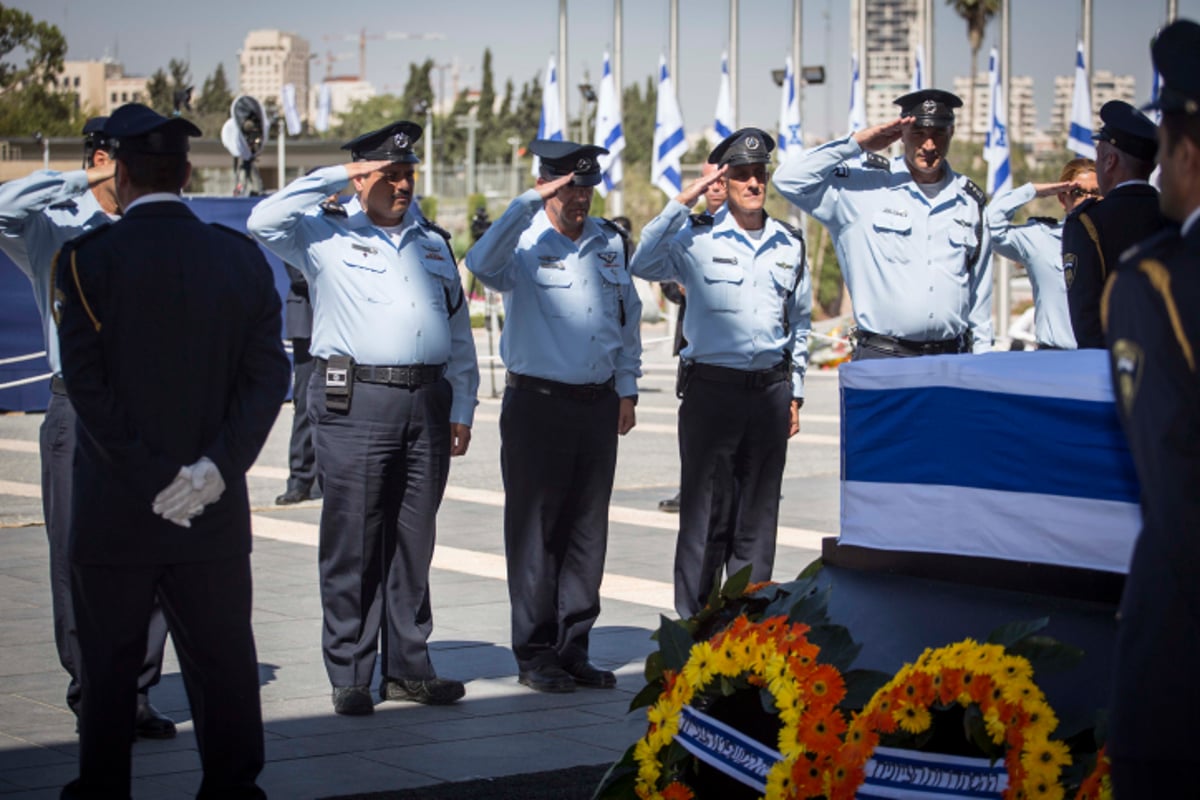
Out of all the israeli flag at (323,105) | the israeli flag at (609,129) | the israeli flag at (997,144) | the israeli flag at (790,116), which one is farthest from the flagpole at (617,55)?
the israeli flag at (323,105)

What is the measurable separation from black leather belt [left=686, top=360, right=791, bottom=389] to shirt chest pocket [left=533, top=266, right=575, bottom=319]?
75 cm

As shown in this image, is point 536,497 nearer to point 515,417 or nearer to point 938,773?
point 515,417

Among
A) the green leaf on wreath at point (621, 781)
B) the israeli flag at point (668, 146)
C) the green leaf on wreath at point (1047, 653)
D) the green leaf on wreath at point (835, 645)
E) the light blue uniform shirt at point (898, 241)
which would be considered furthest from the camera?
the israeli flag at point (668, 146)

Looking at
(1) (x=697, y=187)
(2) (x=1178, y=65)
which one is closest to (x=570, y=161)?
(1) (x=697, y=187)

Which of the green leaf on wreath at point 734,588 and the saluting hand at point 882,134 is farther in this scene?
the saluting hand at point 882,134

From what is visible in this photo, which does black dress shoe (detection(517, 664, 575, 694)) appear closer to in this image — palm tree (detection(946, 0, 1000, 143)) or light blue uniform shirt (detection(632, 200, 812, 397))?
light blue uniform shirt (detection(632, 200, 812, 397))

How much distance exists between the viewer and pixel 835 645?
12.7 feet

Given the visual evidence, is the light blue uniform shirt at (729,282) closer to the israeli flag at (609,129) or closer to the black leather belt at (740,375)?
the black leather belt at (740,375)

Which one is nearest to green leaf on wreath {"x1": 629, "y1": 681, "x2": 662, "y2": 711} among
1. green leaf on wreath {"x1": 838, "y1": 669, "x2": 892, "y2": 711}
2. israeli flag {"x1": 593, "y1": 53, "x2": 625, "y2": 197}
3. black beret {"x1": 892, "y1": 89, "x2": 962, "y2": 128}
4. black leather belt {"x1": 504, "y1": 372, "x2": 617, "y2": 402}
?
green leaf on wreath {"x1": 838, "y1": 669, "x2": 892, "y2": 711}

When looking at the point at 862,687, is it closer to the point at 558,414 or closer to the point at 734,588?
the point at 734,588

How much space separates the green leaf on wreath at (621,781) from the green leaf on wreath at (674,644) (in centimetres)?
24

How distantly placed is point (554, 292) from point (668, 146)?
2027cm

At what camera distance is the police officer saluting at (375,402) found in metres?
6.27

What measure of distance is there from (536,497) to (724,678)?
2926 millimetres
